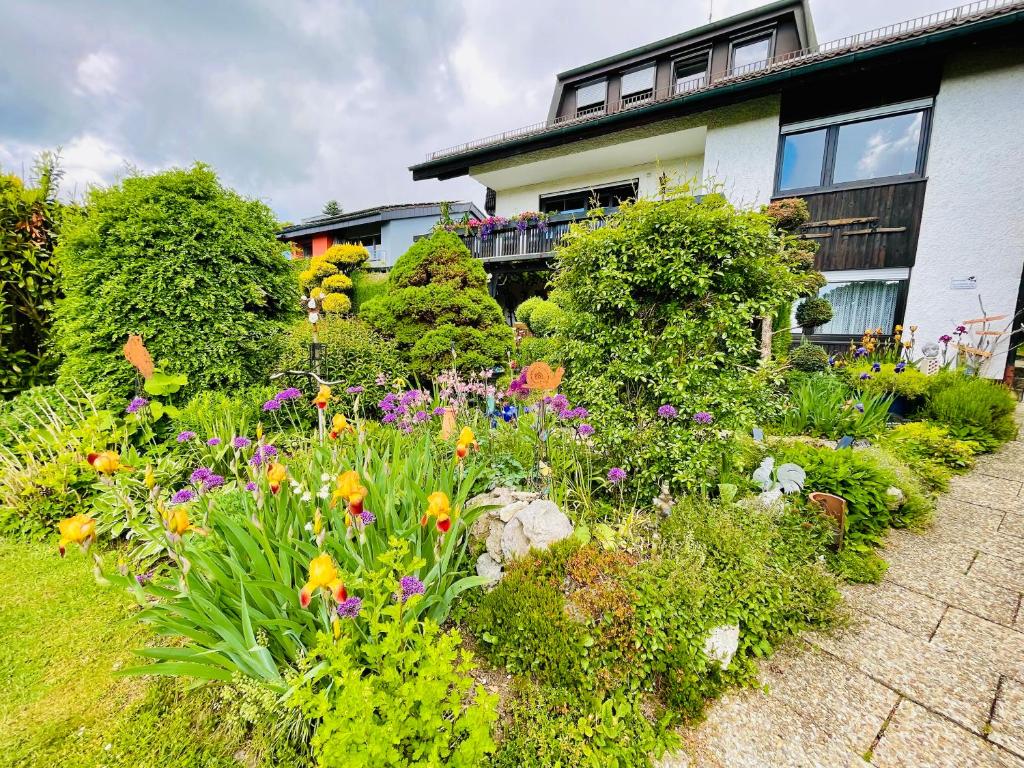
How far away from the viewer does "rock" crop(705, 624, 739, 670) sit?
1.63 metres

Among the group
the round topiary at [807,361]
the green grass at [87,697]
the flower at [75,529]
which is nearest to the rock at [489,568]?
the green grass at [87,697]

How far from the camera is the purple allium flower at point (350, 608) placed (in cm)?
126

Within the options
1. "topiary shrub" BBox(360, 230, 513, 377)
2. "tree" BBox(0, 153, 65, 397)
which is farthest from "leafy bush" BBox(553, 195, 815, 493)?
"tree" BBox(0, 153, 65, 397)

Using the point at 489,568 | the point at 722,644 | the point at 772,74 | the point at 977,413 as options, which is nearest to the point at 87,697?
the point at 489,568

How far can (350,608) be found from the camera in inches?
51.4

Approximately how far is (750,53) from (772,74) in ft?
13.1

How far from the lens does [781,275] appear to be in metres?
2.54

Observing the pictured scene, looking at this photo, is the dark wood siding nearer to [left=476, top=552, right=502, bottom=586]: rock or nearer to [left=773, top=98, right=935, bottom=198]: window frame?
[left=773, top=98, right=935, bottom=198]: window frame

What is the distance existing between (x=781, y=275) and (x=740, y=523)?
160 centimetres

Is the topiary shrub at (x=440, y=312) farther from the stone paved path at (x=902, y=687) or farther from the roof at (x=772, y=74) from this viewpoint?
the roof at (x=772, y=74)

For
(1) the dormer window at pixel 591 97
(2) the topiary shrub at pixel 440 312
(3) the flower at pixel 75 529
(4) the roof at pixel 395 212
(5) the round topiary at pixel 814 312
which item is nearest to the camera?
(3) the flower at pixel 75 529

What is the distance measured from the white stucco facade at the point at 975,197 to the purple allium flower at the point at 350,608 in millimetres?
9823

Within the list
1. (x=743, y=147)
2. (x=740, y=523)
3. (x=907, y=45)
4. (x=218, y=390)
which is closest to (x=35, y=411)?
(x=218, y=390)

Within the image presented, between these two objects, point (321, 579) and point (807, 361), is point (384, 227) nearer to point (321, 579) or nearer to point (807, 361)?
point (807, 361)
